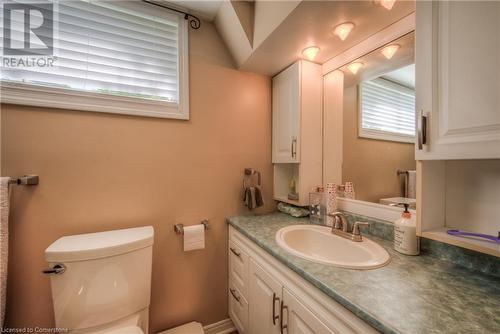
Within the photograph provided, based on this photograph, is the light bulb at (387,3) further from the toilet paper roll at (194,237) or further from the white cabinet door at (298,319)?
the toilet paper roll at (194,237)

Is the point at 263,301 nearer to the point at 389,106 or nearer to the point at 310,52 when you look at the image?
the point at 389,106

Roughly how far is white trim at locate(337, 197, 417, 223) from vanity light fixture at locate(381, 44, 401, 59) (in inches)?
32.4

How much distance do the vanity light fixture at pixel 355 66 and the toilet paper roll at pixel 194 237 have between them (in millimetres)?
1441

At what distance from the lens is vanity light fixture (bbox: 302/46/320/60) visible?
129 centimetres

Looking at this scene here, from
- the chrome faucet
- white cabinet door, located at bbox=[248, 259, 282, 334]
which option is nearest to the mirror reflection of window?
the chrome faucet

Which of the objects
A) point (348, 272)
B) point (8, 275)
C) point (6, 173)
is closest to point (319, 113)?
point (348, 272)

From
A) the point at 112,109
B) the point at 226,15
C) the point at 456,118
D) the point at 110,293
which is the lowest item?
the point at 110,293

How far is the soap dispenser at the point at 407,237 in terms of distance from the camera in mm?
912

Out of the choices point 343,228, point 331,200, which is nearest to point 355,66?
point 331,200

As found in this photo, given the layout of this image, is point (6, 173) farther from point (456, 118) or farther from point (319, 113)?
point (456, 118)

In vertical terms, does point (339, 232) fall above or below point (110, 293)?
above

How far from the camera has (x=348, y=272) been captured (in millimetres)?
776

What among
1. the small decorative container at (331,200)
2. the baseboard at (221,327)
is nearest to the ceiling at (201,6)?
the small decorative container at (331,200)

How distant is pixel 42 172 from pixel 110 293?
741mm
